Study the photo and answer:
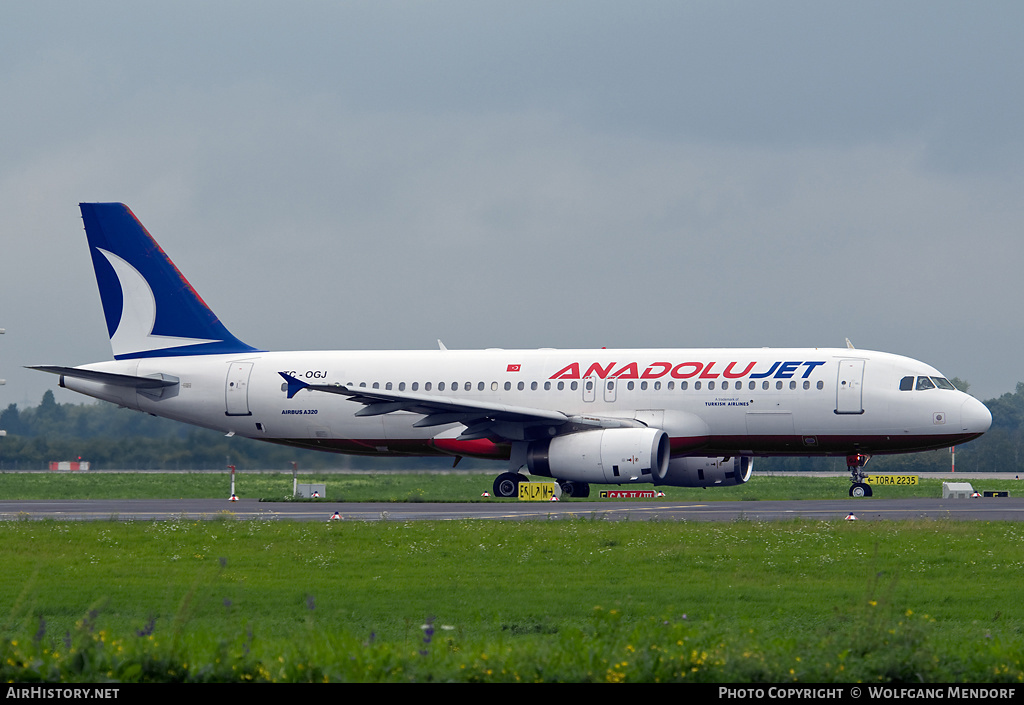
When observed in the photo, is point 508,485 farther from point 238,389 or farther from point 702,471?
point 238,389

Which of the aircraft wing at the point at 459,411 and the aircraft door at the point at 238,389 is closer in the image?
the aircraft wing at the point at 459,411

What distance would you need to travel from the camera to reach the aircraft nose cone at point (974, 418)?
33.1 metres

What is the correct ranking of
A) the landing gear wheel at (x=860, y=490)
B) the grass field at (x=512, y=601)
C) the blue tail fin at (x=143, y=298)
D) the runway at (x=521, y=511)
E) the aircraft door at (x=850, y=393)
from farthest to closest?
the blue tail fin at (x=143, y=298) < the landing gear wheel at (x=860, y=490) < the aircraft door at (x=850, y=393) < the runway at (x=521, y=511) < the grass field at (x=512, y=601)

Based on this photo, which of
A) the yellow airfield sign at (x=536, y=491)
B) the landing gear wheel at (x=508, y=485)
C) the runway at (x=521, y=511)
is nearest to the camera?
the runway at (x=521, y=511)

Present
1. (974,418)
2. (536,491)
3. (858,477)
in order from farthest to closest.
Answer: (858,477)
(536,491)
(974,418)

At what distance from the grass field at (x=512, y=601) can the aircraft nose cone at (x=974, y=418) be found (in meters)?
11.9

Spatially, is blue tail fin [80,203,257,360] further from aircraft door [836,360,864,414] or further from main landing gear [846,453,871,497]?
main landing gear [846,453,871,497]

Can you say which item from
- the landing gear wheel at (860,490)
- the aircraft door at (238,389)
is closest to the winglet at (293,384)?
the aircraft door at (238,389)

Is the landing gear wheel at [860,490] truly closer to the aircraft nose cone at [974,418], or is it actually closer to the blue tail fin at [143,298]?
the aircraft nose cone at [974,418]

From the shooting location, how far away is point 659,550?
711 inches

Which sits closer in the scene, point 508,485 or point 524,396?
point 508,485

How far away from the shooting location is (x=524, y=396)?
1412 inches

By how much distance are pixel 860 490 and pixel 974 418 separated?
16.1 ft

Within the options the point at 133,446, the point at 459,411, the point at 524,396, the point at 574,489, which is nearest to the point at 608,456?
the point at 574,489
